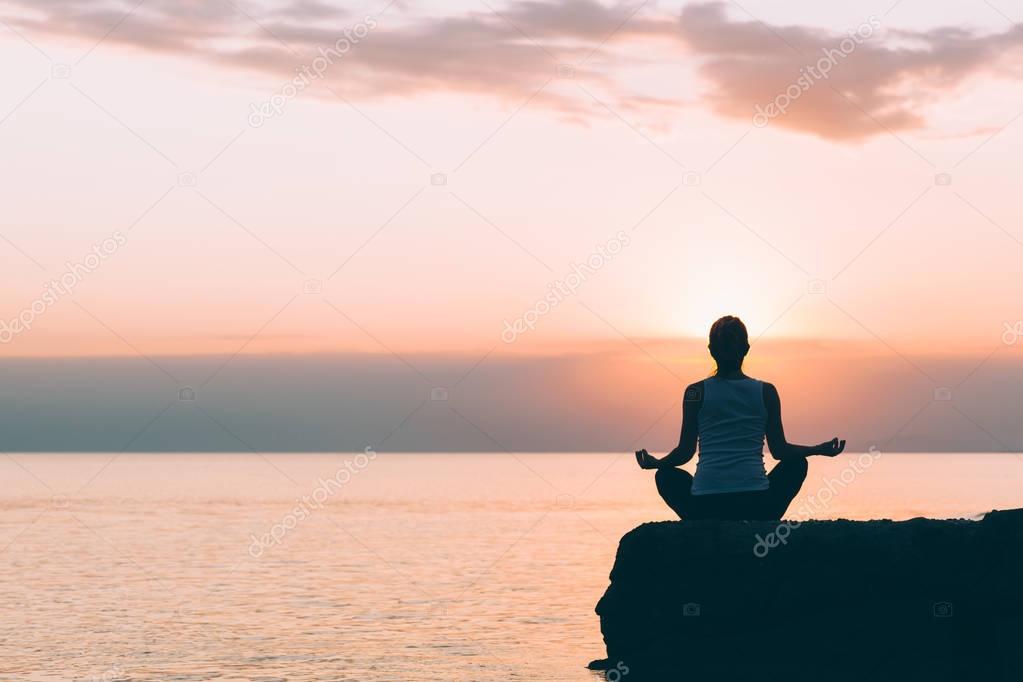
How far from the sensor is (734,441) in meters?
9.96

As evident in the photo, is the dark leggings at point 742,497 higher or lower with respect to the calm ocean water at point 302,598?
lower

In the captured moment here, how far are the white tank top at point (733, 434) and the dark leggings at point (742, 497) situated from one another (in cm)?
9

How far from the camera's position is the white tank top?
9.91m

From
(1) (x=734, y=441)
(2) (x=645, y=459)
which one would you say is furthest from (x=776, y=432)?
(2) (x=645, y=459)

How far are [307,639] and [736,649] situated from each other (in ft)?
51.3

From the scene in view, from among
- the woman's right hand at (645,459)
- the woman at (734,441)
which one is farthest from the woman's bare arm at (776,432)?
the woman's right hand at (645,459)

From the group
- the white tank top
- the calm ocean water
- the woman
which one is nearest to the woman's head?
the woman

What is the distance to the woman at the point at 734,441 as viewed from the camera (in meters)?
9.92

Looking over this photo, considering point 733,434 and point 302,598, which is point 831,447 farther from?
point 302,598

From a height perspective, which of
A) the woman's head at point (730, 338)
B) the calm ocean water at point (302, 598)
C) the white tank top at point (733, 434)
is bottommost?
the white tank top at point (733, 434)

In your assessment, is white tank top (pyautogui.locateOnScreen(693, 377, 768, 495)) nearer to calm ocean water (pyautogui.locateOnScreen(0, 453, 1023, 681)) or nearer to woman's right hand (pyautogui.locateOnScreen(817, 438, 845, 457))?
woman's right hand (pyautogui.locateOnScreen(817, 438, 845, 457))

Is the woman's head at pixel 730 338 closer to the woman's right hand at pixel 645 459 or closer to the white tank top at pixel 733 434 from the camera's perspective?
the white tank top at pixel 733 434

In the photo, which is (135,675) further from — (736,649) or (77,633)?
(736,649)

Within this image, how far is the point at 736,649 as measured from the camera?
32.4ft
